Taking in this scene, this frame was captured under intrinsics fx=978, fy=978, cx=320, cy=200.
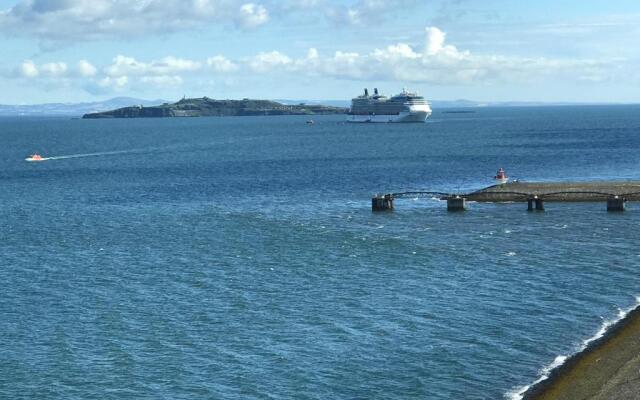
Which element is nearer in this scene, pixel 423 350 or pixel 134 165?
pixel 423 350

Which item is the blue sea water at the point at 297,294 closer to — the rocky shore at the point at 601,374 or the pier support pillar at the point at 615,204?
the pier support pillar at the point at 615,204

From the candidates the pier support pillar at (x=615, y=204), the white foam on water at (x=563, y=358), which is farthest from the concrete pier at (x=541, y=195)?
the white foam on water at (x=563, y=358)

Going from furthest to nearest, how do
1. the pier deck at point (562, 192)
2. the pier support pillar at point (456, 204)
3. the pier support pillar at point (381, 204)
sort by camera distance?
the pier deck at point (562, 192) < the pier support pillar at point (381, 204) < the pier support pillar at point (456, 204)

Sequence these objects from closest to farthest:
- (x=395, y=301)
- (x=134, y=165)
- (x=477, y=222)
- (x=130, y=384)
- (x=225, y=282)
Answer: (x=130, y=384) < (x=395, y=301) < (x=225, y=282) < (x=477, y=222) < (x=134, y=165)

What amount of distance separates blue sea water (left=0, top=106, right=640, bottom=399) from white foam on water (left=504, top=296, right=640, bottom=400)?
0.37 m

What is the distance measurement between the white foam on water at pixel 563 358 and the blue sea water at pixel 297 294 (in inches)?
14.7

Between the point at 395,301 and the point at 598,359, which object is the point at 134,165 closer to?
the point at 395,301

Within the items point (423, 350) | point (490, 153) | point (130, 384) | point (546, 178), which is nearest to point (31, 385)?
point (130, 384)

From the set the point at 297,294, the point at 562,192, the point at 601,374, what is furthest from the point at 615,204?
the point at 601,374

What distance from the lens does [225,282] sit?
2589 inches

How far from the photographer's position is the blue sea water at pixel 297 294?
151ft

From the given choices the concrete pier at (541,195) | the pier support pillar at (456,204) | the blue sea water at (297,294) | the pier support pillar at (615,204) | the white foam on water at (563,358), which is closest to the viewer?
the white foam on water at (563,358)

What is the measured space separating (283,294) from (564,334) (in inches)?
716

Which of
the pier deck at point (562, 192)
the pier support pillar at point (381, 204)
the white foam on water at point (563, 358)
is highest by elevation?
the pier deck at point (562, 192)
